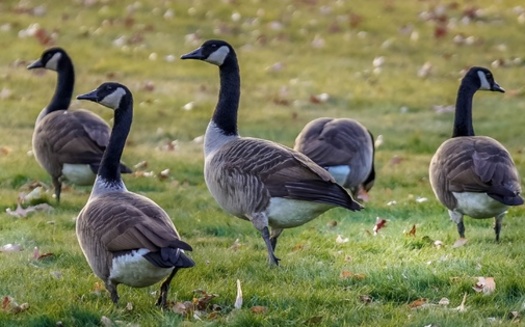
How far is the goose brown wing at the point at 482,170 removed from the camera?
8.43 meters

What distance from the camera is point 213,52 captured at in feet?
29.3

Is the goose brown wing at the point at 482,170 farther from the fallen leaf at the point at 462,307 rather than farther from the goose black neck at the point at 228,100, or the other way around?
the goose black neck at the point at 228,100

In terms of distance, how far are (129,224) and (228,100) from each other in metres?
2.87

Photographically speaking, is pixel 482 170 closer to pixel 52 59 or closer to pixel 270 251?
pixel 270 251

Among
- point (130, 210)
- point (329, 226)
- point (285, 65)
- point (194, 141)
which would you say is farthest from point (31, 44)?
point (130, 210)

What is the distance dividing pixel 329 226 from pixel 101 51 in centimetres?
1103

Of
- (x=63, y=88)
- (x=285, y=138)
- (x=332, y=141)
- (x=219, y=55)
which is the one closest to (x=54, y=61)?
(x=63, y=88)

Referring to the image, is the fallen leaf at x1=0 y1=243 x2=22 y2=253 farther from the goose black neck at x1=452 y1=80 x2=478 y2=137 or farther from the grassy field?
the goose black neck at x1=452 y1=80 x2=478 y2=137

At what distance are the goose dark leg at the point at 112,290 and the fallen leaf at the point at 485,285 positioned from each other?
8.59 ft

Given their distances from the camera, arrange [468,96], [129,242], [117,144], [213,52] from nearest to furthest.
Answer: [129,242] < [117,144] < [213,52] < [468,96]

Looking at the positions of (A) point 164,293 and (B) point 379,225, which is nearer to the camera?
(A) point 164,293

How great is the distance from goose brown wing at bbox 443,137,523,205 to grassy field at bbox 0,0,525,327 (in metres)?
0.53

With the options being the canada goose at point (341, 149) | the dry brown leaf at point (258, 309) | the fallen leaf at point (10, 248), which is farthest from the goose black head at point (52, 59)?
the dry brown leaf at point (258, 309)

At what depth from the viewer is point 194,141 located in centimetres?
1473
